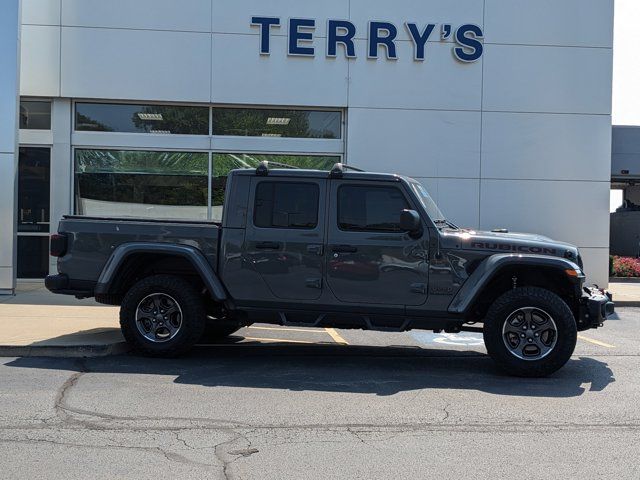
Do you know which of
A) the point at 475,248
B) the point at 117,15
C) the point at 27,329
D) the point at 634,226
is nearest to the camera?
the point at 475,248

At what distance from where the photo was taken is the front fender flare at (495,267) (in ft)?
22.2

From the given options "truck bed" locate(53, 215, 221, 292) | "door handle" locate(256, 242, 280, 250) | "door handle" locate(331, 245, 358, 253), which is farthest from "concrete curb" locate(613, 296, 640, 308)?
"truck bed" locate(53, 215, 221, 292)

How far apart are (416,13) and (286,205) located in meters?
9.22

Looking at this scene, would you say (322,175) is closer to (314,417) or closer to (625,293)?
(314,417)

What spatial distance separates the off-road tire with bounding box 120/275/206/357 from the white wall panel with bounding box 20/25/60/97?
871cm

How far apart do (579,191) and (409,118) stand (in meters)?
4.33

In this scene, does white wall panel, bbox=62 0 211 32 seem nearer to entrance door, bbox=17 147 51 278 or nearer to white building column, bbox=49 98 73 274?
white building column, bbox=49 98 73 274

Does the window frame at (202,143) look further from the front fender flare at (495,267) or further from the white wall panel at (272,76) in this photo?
the front fender flare at (495,267)

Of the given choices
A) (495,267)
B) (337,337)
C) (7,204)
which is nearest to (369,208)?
(495,267)

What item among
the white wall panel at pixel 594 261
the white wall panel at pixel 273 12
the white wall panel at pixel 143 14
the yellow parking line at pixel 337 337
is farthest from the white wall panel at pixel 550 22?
the yellow parking line at pixel 337 337

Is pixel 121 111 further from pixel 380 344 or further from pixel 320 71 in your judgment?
pixel 380 344

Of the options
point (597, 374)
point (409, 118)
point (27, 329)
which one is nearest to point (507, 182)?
point (409, 118)

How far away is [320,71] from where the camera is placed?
14695 mm

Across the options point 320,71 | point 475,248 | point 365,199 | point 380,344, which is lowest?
point 380,344
